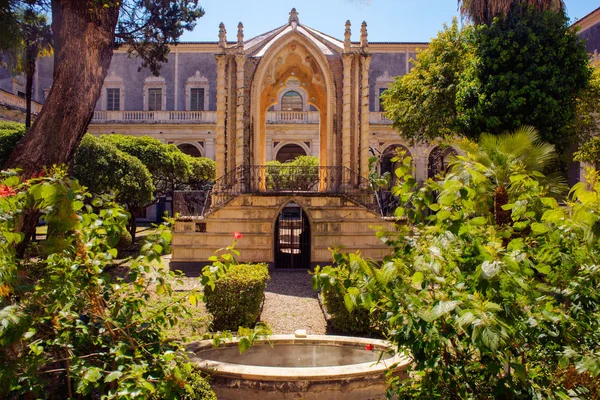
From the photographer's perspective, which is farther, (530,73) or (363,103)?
(363,103)

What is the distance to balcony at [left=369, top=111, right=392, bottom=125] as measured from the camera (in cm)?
3494

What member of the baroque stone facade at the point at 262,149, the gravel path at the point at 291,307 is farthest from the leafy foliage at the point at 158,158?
the gravel path at the point at 291,307

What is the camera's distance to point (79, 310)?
13.3 feet

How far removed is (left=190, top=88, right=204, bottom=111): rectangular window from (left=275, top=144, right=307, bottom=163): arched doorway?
22.9 ft

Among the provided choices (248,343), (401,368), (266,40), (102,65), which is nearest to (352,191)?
(266,40)

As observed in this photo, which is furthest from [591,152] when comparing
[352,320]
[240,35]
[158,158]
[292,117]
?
[292,117]

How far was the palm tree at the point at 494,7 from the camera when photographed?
51.6ft

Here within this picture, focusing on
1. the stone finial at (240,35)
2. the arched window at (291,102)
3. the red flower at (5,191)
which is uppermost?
the arched window at (291,102)

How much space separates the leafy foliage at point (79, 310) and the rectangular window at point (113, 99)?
37848 mm

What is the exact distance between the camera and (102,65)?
8547 millimetres

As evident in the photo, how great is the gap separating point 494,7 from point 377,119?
63.6 feet

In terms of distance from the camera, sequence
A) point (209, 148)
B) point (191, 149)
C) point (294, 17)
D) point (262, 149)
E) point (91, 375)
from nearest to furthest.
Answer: point (91, 375) < point (294, 17) < point (262, 149) < point (209, 148) < point (191, 149)

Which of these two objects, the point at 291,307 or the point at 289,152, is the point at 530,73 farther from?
the point at 289,152

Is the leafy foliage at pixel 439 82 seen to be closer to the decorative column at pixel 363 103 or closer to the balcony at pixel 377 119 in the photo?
the decorative column at pixel 363 103
